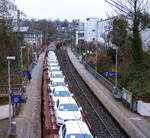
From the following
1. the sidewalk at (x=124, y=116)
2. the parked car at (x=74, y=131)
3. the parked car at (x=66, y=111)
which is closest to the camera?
the parked car at (x=74, y=131)

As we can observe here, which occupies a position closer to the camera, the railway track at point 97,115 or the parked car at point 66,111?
the parked car at point 66,111

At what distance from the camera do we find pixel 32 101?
31516 mm

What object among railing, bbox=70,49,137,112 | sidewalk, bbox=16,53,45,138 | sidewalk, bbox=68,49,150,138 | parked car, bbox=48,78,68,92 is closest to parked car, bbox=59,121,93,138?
sidewalk, bbox=16,53,45,138

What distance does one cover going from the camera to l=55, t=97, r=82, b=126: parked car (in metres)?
20.0

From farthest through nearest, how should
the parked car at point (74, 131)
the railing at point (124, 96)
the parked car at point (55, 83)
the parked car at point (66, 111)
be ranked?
the parked car at point (55, 83) → the railing at point (124, 96) → the parked car at point (66, 111) → the parked car at point (74, 131)

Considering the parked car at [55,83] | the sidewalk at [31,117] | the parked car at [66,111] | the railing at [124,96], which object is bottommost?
the sidewalk at [31,117]

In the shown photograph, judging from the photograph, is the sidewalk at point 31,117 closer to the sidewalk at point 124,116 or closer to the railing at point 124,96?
the sidewalk at point 124,116

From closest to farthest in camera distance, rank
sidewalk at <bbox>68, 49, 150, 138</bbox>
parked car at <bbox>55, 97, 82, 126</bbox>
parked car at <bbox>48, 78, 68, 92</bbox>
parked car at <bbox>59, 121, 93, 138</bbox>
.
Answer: parked car at <bbox>59, 121, 93, 138</bbox>, parked car at <bbox>55, 97, 82, 126</bbox>, sidewalk at <bbox>68, 49, 150, 138</bbox>, parked car at <bbox>48, 78, 68, 92</bbox>

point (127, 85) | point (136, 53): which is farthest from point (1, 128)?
point (136, 53)

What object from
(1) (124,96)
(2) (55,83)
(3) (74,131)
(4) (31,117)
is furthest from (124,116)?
(3) (74,131)

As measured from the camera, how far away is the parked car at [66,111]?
20.0 m

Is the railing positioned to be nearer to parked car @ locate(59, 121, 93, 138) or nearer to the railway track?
the railway track

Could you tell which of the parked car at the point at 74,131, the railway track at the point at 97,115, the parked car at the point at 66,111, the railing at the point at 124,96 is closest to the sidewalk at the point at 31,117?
the parked car at the point at 66,111

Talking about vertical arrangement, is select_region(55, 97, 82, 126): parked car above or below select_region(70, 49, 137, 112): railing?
Result: above
